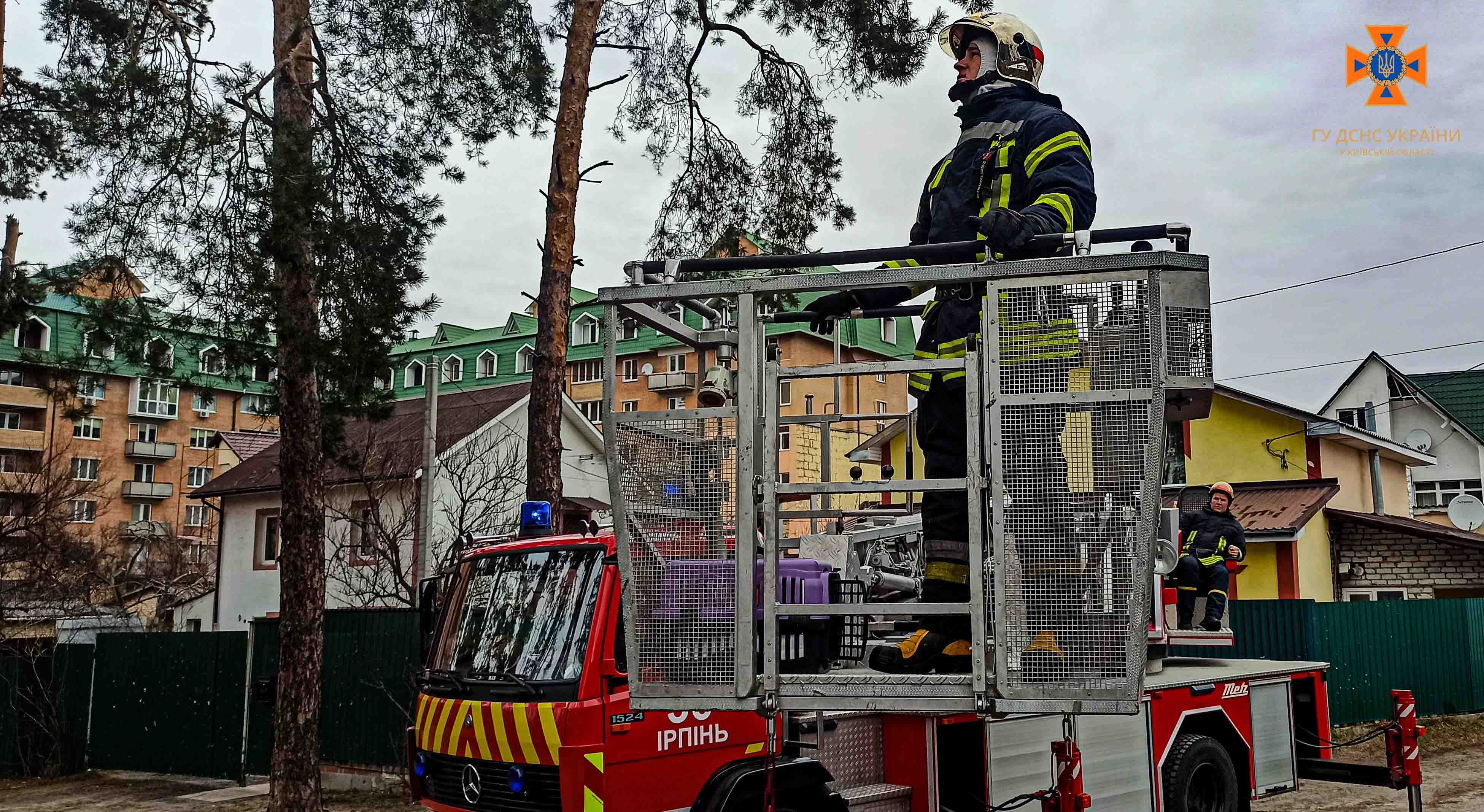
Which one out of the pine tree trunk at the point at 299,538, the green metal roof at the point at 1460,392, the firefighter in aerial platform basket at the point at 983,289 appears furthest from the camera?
the green metal roof at the point at 1460,392

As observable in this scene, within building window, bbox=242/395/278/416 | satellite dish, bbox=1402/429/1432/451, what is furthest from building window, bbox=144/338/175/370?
satellite dish, bbox=1402/429/1432/451

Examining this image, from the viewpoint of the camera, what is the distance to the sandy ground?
11.6 meters

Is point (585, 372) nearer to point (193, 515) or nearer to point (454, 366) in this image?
point (454, 366)

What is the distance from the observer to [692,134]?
1402 cm

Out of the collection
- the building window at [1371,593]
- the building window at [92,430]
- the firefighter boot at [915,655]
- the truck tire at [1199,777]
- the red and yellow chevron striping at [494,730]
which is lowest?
the truck tire at [1199,777]

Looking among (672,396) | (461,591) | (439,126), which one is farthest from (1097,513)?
(672,396)

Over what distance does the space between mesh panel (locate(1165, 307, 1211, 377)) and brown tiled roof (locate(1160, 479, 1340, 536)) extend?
65.5 feet

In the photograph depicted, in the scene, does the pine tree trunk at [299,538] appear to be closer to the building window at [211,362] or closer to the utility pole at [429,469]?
the building window at [211,362]

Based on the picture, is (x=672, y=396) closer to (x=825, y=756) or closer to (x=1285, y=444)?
(x=1285, y=444)

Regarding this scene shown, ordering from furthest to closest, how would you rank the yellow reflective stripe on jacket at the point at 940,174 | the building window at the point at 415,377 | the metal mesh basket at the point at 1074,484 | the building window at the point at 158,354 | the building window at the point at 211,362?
the building window at the point at 415,377 → the building window at the point at 158,354 → the building window at the point at 211,362 → the yellow reflective stripe on jacket at the point at 940,174 → the metal mesh basket at the point at 1074,484

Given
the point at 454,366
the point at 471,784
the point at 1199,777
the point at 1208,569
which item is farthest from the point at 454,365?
the point at 471,784

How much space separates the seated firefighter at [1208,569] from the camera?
9500 millimetres

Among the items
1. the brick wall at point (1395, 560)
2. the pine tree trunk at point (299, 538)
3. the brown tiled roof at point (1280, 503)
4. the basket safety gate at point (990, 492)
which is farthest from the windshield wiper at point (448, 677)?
the brick wall at point (1395, 560)

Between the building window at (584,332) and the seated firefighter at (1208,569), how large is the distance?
167ft
